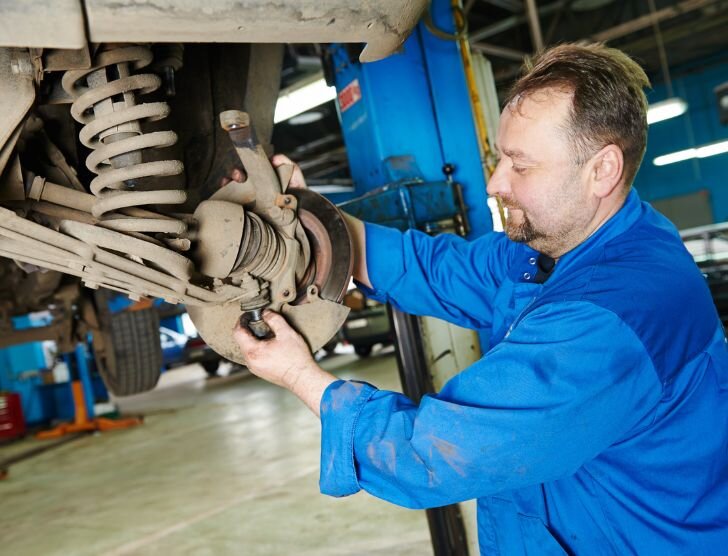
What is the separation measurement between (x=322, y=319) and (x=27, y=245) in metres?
0.56

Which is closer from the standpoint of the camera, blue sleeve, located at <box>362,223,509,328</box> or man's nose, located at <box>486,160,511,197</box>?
man's nose, located at <box>486,160,511,197</box>

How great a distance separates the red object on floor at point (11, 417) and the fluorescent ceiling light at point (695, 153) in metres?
10.8

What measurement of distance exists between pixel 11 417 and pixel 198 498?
3.82 meters

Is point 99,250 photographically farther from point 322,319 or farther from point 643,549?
point 643,549

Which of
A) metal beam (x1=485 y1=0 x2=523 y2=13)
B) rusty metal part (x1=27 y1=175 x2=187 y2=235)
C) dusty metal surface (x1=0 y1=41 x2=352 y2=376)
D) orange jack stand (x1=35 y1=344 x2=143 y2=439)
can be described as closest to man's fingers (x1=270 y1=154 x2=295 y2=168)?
dusty metal surface (x1=0 y1=41 x2=352 y2=376)

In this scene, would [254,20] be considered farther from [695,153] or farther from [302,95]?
[695,153]

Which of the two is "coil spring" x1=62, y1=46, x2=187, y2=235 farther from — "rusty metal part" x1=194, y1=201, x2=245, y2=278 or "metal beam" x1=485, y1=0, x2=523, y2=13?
"metal beam" x1=485, y1=0, x2=523, y2=13

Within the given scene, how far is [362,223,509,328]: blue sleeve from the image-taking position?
4.56 feet

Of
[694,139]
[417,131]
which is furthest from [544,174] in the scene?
[694,139]

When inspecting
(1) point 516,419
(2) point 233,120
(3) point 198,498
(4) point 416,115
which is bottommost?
(3) point 198,498

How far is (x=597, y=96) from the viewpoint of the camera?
1.01 metres

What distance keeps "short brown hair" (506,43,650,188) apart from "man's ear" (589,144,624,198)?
13 mm

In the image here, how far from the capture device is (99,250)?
0.97 metres

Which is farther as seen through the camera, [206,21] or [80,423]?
[80,423]
